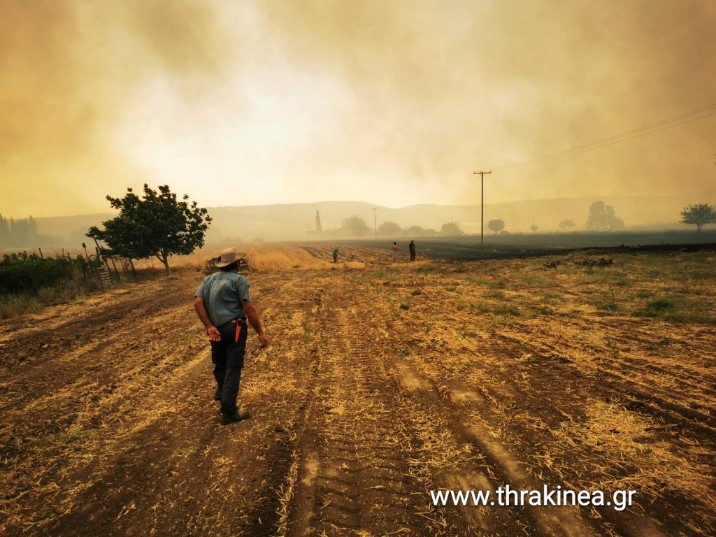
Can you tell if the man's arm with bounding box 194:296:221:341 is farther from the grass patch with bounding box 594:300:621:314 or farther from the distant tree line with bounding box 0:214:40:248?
the distant tree line with bounding box 0:214:40:248

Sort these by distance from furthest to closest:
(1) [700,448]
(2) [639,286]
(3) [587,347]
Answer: (2) [639,286]
(3) [587,347]
(1) [700,448]

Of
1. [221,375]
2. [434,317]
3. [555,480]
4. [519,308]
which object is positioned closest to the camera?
[555,480]

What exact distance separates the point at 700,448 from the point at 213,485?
18.2 ft

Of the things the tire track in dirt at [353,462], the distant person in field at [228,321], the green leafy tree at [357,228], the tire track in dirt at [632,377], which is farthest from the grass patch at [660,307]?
the green leafy tree at [357,228]

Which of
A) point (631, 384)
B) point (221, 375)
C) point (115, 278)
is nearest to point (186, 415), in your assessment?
point (221, 375)

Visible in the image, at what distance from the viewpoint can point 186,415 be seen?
4824 mm

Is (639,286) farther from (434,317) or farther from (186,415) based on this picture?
(186,415)

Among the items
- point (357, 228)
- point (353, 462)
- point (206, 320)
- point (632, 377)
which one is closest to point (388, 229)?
point (357, 228)

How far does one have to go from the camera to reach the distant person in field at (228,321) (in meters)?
4.45

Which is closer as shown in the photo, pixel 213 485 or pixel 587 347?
pixel 213 485

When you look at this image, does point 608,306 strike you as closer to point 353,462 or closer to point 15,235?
point 353,462

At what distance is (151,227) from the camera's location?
76.0 ft

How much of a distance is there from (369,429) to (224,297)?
272 cm

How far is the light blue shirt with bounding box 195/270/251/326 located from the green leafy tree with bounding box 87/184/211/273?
20.2 metres
